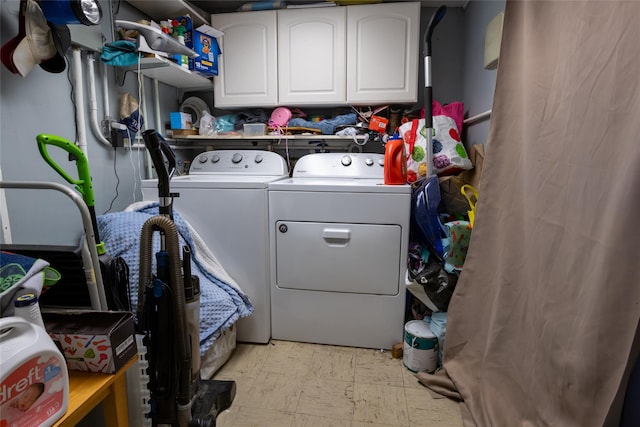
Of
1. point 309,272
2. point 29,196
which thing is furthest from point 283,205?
point 29,196

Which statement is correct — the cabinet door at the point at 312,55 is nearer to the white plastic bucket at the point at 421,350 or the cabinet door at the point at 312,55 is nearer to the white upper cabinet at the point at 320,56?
the white upper cabinet at the point at 320,56

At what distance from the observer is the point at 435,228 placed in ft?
5.82

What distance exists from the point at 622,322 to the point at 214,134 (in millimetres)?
2455

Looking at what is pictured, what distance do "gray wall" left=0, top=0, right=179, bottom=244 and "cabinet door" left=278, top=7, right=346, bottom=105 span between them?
3.35ft

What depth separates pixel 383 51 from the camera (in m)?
2.29

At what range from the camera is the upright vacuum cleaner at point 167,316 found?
3.52 ft

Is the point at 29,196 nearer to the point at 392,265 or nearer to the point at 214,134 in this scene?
the point at 214,134

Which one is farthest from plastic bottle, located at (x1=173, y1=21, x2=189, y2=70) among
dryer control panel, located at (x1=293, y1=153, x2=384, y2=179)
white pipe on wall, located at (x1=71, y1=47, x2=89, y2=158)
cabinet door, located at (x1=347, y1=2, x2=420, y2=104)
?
cabinet door, located at (x1=347, y1=2, x2=420, y2=104)

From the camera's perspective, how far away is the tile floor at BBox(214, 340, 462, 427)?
1.43 metres

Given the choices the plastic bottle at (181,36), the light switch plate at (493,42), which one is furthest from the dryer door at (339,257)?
the plastic bottle at (181,36)

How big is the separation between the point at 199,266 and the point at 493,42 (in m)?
1.91

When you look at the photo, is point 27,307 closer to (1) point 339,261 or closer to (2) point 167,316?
(2) point 167,316

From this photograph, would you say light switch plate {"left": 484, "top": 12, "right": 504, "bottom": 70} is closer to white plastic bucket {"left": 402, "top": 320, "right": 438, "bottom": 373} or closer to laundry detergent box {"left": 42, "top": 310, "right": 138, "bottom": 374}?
white plastic bucket {"left": 402, "top": 320, "right": 438, "bottom": 373}

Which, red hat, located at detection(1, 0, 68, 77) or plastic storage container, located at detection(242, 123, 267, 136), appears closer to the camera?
red hat, located at detection(1, 0, 68, 77)
